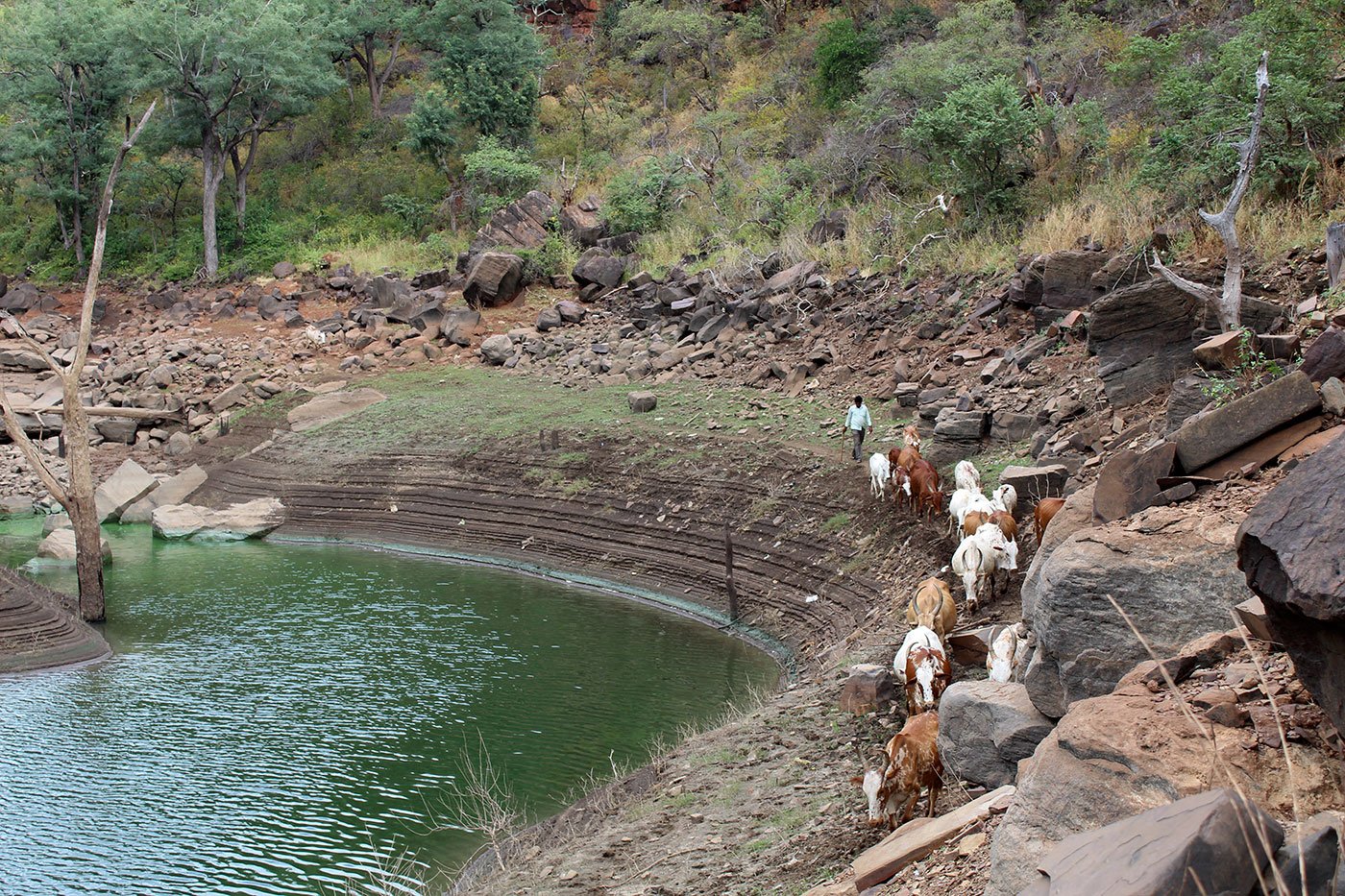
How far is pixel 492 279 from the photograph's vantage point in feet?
117

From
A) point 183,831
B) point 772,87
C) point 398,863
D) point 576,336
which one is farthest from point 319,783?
point 772,87

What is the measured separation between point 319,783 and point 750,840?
5.87m

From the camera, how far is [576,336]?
3231 centimetres

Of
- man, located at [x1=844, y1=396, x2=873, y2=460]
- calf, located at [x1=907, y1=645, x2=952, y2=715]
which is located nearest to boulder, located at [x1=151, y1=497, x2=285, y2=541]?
man, located at [x1=844, y1=396, x2=873, y2=460]

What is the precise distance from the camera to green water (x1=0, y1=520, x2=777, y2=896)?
36.0 feet

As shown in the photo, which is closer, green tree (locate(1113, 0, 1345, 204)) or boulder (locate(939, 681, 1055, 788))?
boulder (locate(939, 681, 1055, 788))

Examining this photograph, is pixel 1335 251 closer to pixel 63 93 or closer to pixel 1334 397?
pixel 1334 397

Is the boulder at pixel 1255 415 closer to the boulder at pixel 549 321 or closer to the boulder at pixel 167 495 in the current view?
the boulder at pixel 167 495

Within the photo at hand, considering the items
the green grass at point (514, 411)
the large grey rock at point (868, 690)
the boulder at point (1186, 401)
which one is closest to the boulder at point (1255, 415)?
the boulder at point (1186, 401)

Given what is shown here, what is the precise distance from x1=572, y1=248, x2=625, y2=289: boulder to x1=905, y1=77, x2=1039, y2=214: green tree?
11.7 meters

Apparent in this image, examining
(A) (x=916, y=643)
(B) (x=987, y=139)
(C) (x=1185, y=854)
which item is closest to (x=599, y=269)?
(B) (x=987, y=139)

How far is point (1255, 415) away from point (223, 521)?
24028 millimetres

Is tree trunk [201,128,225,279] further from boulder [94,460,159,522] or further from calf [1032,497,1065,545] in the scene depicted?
calf [1032,497,1065,545]

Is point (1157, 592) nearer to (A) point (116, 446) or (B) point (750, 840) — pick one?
(B) point (750, 840)
